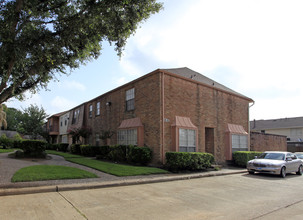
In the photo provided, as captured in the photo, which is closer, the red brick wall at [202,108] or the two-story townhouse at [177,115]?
the two-story townhouse at [177,115]

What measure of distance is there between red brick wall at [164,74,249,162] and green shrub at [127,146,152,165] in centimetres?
112

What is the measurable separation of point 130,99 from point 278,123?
3875cm

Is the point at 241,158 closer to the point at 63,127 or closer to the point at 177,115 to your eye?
the point at 177,115

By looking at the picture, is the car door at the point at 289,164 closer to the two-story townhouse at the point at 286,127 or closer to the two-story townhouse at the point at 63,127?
the two-story townhouse at the point at 63,127

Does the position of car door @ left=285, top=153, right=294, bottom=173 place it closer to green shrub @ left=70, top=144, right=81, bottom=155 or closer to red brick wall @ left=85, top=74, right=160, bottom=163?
red brick wall @ left=85, top=74, right=160, bottom=163

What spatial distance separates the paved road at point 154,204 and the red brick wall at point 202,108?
5949 millimetres

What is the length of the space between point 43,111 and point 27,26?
26348 mm

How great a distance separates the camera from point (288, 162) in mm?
12836

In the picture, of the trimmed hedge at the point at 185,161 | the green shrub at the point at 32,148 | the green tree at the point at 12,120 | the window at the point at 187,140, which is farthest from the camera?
the green tree at the point at 12,120

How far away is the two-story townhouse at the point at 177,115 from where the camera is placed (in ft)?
44.3

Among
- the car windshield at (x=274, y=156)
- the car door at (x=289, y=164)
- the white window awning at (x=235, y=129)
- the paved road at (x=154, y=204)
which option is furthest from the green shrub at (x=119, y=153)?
the car door at (x=289, y=164)

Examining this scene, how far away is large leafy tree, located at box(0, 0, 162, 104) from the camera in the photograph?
8.48m

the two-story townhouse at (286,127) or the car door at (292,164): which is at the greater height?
the two-story townhouse at (286,127)

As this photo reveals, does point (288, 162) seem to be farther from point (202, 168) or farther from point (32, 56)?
point (32, 56)
